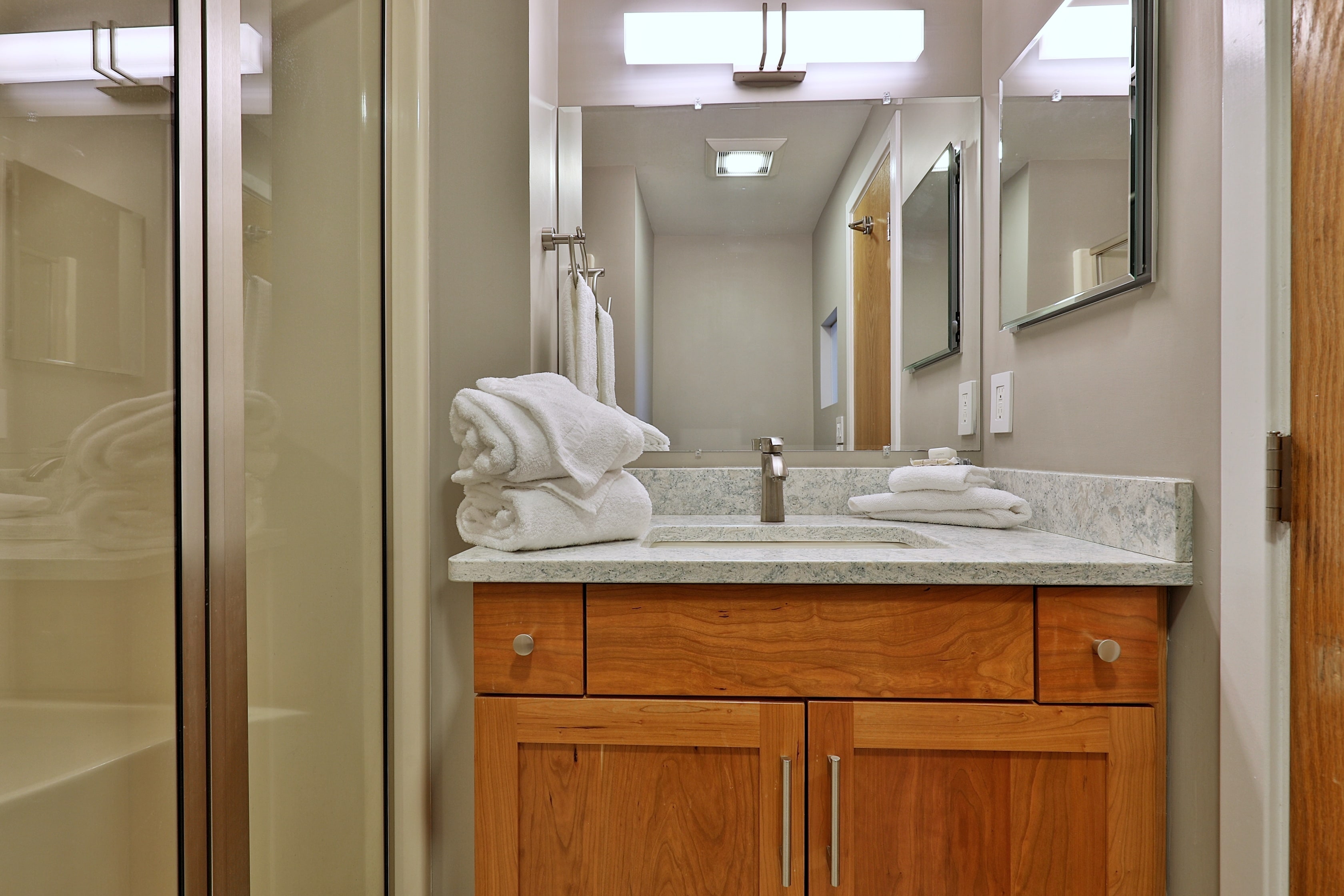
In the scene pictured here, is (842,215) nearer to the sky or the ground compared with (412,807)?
nearer to the sky

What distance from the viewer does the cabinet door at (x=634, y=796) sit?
83 cm

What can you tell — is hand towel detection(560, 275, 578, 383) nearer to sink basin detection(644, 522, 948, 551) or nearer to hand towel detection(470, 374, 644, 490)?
hand towel detection(470, 374, 644, 490)

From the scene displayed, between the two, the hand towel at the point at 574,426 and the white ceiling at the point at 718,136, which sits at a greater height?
the white ceiling at the point at 718,136

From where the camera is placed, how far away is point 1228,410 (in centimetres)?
74

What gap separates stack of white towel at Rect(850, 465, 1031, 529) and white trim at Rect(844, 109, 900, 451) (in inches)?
7.0

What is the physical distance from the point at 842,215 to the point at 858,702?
1021mm

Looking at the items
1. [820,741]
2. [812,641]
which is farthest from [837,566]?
[820,741]

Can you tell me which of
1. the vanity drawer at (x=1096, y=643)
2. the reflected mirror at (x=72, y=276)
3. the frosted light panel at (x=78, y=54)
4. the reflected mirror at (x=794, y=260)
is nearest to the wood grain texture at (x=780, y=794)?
the vanity drawer at (x=1096, y=643)

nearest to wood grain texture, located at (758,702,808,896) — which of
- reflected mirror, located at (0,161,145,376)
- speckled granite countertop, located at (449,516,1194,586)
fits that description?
speckled granite countertop, located at (449,516,1194,586)

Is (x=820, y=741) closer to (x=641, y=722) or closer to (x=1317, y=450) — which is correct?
(x=641, y=722)

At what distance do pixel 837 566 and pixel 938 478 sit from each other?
0.45 m

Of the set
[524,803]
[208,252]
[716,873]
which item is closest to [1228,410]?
[716,873]

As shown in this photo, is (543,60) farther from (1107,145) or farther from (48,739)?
(48,739)

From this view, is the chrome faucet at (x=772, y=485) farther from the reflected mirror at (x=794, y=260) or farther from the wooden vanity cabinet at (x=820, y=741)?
the wooden vanity cabinet at (x=820, y=741)
